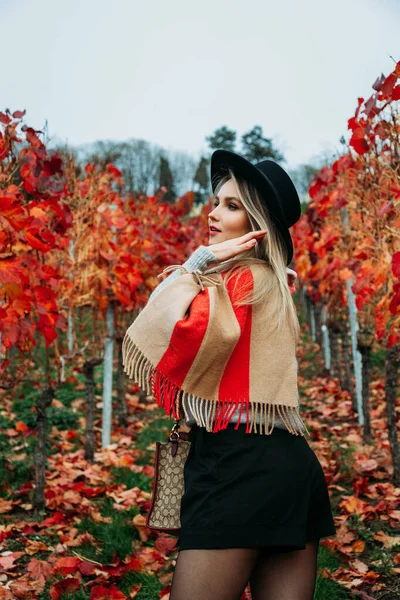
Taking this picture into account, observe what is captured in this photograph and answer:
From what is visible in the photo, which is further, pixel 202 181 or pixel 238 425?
pixel 202 181

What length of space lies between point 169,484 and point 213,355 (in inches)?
19.6

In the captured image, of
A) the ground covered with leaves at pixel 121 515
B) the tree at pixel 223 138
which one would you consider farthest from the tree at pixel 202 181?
the ground covered with leaves at pixel 121 515

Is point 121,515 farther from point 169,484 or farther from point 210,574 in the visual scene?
point 210,574

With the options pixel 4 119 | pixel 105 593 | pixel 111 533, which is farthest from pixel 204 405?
pixel 4 119

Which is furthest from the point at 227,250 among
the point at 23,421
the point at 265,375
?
the point at 23,421

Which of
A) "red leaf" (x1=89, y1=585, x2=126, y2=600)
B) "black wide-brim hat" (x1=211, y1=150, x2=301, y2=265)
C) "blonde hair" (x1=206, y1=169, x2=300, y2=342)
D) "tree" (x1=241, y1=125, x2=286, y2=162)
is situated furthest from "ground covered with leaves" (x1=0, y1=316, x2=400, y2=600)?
"tree" (x1=241, y1=125, x2=286, y2=162)

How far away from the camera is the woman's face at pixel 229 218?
189cm

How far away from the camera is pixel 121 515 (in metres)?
3.86

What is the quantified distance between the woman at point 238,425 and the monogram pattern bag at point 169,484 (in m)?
0.10

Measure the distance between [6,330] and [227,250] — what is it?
5.59 ft

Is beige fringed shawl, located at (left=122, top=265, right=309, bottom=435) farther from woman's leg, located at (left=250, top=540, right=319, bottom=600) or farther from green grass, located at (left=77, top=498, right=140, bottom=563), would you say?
green grass, located at (left=77, top=498, right=140, bottom=563)

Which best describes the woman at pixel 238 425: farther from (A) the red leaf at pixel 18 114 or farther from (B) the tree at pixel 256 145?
(B) the tree at pixel 256 145

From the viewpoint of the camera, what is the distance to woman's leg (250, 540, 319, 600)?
66.9 inches

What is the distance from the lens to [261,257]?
6.19 feet
